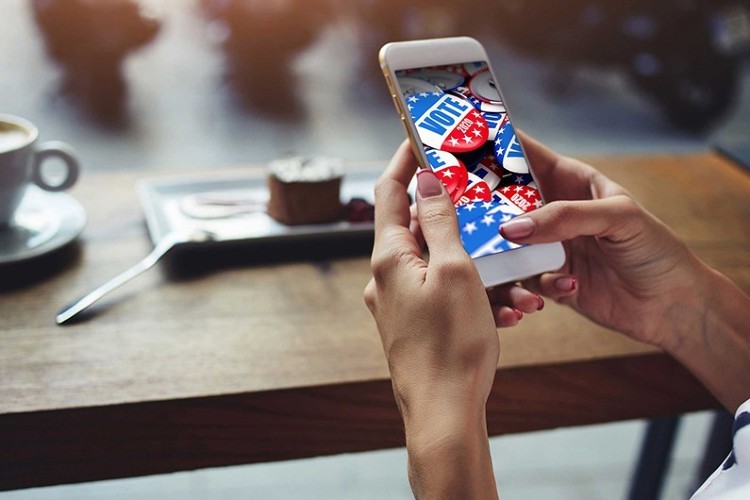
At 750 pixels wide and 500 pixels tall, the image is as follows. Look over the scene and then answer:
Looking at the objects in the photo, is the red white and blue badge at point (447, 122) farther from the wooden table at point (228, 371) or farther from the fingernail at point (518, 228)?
the wooden table at point (228, 371)

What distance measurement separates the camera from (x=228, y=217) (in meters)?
0.88

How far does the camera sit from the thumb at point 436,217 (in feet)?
1.79

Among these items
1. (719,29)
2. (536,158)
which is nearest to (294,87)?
(536,158)

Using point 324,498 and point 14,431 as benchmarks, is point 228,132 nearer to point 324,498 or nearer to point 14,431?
point 324,498

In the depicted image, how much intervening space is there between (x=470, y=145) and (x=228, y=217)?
33cm

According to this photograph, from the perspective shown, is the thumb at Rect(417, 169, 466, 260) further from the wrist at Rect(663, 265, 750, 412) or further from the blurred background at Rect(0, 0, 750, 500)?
the blurred background at Rect(0, 0, 750, 500)

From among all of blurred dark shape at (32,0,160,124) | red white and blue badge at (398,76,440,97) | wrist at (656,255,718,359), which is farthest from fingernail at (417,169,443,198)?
blurred dark shape at (32,0,160,124)

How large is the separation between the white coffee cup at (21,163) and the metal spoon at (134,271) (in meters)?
0.13

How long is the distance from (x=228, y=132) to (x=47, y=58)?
0.33m

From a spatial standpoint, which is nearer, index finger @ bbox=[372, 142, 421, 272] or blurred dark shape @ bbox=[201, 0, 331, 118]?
index finger @ bbox=[372, 142, 421, 272]

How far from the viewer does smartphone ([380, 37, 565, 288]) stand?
2.15 feet

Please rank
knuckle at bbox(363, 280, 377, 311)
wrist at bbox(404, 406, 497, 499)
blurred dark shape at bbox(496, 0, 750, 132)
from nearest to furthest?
wrist at bbox(404, 406, 497, 499) → knuckle at bbox(363, 280, 377, 311) → blurred dark shape at bbox(496, 0, 750, 132)

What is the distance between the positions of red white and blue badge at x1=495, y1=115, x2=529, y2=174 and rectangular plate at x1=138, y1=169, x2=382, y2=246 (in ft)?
0.72

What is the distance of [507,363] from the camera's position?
71cm
